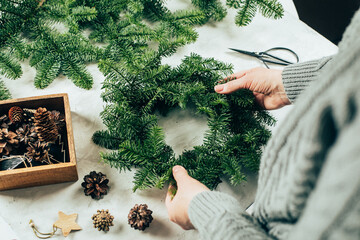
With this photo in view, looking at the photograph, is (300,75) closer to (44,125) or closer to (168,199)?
(168,199)

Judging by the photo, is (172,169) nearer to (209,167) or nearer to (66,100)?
(209,167)

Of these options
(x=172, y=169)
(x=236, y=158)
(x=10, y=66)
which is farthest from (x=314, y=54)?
(x=10, y=66)

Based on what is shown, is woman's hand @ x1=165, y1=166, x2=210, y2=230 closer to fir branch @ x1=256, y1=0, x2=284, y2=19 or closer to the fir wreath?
the fir wreath

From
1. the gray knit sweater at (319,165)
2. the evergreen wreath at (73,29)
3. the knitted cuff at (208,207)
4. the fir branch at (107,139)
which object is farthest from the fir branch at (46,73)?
the gray knit sweater at (319,165)

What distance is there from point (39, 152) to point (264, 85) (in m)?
0.57

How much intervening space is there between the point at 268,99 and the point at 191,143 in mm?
236

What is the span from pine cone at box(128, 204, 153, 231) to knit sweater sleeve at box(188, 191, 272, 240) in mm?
145

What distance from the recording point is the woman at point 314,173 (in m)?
0.28

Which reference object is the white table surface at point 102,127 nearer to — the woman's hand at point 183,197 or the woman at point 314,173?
the woman's hand at point 183,197

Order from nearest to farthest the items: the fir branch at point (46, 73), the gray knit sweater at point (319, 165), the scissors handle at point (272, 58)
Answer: the gray knit sweater at point (319, 165) < the fir branch at point (46, 73) < the scissors handle at point (272, 58)

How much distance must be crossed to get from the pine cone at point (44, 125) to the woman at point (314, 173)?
0.39 m

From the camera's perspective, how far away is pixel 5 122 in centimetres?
78

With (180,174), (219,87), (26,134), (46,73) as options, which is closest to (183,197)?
(180,174)

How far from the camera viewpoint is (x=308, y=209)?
31 cm
